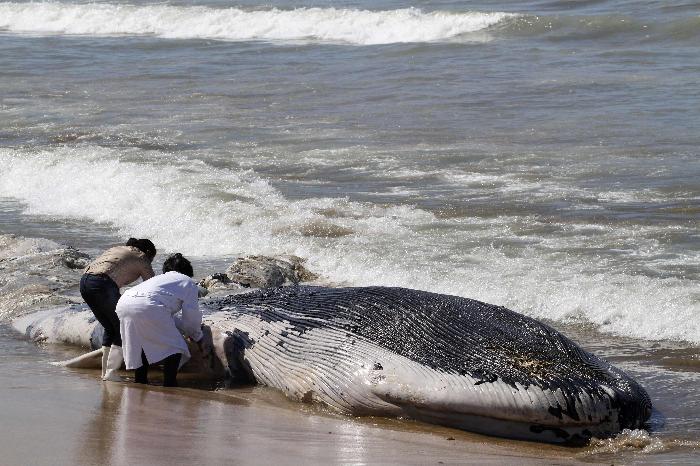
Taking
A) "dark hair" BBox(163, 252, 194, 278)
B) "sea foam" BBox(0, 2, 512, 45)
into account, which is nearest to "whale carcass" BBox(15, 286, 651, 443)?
"dark hair" BBox(163, 252, 194, 278)

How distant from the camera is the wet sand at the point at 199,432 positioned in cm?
631

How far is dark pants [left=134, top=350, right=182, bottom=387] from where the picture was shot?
29.6 ft

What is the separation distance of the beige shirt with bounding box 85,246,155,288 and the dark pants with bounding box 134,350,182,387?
2.40ft

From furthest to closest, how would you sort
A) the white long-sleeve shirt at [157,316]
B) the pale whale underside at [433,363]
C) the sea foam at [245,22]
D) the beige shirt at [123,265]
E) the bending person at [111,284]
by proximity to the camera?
1. the sea foam at [245,22]
2. the beige shirt at [123,265]
3. the bending person at [111,284]
4. the white long-sleeve shirt at [157,316]
5. the pale whale underside at [433,363]

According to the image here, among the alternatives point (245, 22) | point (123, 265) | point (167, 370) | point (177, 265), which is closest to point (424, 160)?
point (123, 265)

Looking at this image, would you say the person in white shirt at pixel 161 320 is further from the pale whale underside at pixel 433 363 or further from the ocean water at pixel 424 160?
the ocean water at pixel 424 160

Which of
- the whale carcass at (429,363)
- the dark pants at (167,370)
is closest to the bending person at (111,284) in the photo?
the dark pants at (167,370)

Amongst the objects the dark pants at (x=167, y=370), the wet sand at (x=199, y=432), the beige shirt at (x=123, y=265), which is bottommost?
the dark pants at (x=167, y=370)

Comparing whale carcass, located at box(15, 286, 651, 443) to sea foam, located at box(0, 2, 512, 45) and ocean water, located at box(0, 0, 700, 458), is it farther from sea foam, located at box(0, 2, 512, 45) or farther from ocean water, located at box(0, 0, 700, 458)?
sea foam, located at box(0, 2, 512, 45)

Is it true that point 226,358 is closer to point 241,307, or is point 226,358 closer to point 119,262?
point 241,307

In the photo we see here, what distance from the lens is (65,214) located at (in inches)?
648

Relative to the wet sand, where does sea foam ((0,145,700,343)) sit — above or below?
below

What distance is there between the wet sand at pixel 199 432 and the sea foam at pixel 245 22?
979 inches

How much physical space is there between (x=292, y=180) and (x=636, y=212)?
16.1 ft
